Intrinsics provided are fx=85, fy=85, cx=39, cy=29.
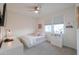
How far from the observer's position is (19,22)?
4203 mm

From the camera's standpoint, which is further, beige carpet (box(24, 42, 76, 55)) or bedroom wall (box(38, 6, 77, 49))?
bedroom wall (box(38, 6, 77, 49))

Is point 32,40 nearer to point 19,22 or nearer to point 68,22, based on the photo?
point 19,22

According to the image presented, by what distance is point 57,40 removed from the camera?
3.92m

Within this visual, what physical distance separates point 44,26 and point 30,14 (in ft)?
2.75

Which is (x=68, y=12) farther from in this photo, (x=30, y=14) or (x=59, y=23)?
(x=30, y=14)

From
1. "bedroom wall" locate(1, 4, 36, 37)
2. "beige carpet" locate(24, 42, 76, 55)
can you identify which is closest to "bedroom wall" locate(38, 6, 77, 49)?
"beige carpet" locate(24, 42, 76, 55)

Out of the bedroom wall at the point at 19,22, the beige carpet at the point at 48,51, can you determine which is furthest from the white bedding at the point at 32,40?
the bedroom wall at the point at 19,22

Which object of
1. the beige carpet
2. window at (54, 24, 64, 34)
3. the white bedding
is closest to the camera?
the beige carpet

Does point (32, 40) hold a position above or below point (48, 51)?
above

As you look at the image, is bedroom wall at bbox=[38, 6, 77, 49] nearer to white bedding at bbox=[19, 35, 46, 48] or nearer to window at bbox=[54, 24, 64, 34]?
window at bbox=[54, 24, 64, 34]

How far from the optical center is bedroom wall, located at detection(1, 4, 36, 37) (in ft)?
12.0

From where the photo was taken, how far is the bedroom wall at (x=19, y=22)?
3.65 metres

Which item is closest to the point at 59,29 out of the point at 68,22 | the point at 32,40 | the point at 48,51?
the point at 68,22
